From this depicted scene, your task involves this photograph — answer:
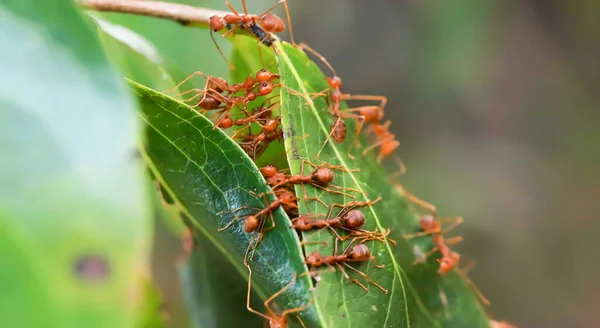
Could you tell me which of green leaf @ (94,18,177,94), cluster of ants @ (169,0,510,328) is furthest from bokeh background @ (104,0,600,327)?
cluster of ants @ (169,0,510,328)

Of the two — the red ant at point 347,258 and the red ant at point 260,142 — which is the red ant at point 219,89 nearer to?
the red ant at point 260,142

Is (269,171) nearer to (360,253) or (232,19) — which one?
(360,253)

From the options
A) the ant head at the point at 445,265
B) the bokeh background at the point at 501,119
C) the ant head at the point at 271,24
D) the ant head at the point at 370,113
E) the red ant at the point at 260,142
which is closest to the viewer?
the red ant at the point at 260,142

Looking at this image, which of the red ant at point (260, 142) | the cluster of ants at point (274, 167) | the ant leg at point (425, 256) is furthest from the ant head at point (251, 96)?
the ant leg at point (425, 256)

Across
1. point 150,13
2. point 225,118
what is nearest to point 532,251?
point 225,118

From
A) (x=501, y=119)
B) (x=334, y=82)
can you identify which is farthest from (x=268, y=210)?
(x=501, y=119)

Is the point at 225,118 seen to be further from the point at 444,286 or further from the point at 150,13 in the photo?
the point at 444,286

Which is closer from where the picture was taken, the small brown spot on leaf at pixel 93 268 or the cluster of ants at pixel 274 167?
the small brown spot on leaf at pixel 93 268

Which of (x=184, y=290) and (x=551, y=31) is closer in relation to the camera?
(x=184, y=290)
